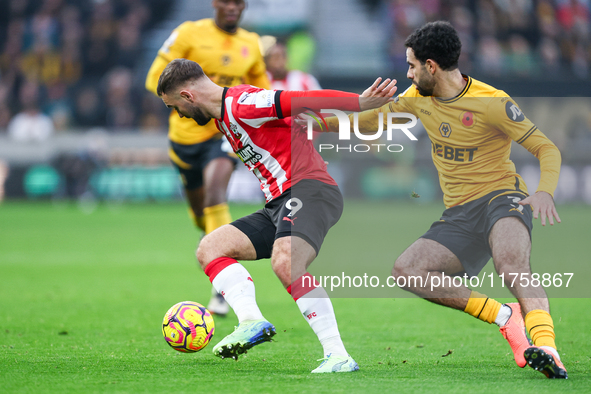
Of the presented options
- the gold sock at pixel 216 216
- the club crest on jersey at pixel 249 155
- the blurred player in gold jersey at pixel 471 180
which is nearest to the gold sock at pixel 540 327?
the blurred player in gold jersey at pixel 471 180

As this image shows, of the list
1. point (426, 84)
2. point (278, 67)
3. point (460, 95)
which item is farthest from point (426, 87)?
point (278, 67)

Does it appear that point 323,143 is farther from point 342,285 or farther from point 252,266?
point 252,266

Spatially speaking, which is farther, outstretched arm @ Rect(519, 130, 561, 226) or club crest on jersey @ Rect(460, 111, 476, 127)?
club crest on jersey @ Rect(460, 111, 476, 127)

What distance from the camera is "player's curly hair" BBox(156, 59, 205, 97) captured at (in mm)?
4055

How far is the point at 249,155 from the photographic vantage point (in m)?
4.17

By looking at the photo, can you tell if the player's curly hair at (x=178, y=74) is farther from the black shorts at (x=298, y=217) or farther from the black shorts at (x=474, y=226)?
the black shorts at (x=474, y=226)

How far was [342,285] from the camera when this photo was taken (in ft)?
15.3

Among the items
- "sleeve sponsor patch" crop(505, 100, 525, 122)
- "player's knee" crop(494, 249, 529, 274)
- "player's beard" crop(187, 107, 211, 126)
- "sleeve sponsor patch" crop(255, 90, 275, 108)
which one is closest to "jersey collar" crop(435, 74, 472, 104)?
"sleeve sponsor patch" crop(505, 100, 525, 122)

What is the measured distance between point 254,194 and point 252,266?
7501 millimetres

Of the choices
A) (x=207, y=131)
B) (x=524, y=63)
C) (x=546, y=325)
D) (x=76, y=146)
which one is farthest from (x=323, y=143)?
(x=524, y=63)

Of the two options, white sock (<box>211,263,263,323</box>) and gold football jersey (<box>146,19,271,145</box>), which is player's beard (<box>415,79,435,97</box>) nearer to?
white sock (<box>211,263,263,323</box>)

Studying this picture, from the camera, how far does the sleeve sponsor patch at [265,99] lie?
385 cm

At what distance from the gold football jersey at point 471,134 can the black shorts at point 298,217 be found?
51 cm

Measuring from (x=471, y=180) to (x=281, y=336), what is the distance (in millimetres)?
1784
